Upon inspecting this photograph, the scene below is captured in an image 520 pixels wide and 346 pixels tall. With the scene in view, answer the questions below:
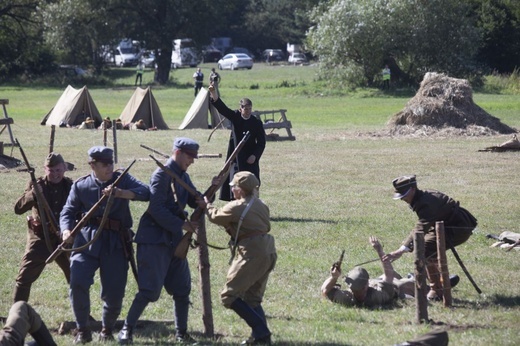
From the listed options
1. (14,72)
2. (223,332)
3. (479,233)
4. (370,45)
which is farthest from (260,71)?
(223,332)

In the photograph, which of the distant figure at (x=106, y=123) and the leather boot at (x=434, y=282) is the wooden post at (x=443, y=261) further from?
the distant figure at (x=106, y=123)

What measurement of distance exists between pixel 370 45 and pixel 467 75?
6.62 meters

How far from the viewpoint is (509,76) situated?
2223 inches

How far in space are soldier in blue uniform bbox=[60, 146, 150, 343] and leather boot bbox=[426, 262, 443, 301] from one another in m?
3.71

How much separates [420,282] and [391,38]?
44.5 metres

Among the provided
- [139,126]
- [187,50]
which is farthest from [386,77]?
[187,50]

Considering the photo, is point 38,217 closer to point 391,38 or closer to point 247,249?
point 247,249

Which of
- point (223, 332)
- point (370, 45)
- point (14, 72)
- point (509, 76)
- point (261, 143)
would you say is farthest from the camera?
point (14, 72)

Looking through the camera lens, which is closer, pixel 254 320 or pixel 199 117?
pixel 254 320

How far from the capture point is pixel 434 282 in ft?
33.8

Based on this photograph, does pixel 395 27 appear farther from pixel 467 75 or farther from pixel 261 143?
pixel 261 143

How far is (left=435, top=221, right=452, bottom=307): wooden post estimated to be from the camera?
981cm

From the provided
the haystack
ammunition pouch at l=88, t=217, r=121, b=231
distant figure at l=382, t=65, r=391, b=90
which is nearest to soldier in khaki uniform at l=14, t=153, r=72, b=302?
ammunition pouch at l=88, t=217, r=121, b=231

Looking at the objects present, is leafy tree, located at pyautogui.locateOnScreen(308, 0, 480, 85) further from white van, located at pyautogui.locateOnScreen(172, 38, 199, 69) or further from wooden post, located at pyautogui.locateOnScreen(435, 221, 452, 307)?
wooden post, located at pyautogui.locateOnScreen(435, 221, 452, 307)
